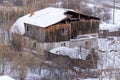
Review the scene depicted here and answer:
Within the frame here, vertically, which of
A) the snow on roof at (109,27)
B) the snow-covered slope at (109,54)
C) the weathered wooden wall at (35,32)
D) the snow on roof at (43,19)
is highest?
the snow on roof at (43,19)

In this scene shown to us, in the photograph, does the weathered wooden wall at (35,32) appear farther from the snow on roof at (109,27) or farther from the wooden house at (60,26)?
the snow on roof at (109,27)

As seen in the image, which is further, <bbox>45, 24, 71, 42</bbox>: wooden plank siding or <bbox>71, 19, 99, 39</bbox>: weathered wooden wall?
<bbox>71, 19, 99, 39</bbox>: weathered wooden wall

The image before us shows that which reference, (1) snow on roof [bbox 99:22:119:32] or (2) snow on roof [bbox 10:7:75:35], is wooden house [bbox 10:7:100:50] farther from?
(1) snow on roof [bbox 99:22:119:32]

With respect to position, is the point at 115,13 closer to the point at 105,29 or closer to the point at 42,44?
the point at 105,29

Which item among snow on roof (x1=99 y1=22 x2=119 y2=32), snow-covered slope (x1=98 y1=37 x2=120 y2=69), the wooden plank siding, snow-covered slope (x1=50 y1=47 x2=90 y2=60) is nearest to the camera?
snow-covered slope (x1=98 y1=37 x2=120 y2=69)

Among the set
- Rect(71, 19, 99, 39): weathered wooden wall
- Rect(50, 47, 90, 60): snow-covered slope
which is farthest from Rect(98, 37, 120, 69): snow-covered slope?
Rect(71, 19, 99, 39): weathered wooden wall

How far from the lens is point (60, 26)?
2192cm

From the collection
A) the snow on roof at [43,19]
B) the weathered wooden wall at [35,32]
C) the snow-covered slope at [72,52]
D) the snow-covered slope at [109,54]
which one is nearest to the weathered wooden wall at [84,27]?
the snow on roof at [43,19]

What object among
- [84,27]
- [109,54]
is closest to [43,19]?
[84,27]

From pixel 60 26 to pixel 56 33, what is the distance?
46 cm

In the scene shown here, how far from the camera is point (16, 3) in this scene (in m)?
36.6

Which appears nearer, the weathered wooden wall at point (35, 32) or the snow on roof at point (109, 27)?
the weathered wooden wall at point (35, 32)

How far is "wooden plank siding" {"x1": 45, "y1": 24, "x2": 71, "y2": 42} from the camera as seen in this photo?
21.7 m

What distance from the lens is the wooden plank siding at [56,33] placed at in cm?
2170
